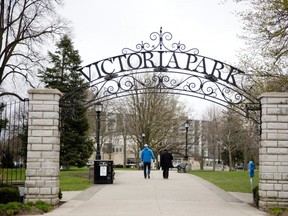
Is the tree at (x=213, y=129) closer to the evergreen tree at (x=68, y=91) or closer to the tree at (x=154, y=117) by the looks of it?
the tree at (x=154, y=117)

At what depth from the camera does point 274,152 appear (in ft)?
40.1

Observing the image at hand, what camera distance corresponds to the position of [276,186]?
39.8ft

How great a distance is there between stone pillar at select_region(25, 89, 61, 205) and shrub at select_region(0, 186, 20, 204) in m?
0.31

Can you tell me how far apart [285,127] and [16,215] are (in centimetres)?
795

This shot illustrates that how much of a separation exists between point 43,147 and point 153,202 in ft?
12.2

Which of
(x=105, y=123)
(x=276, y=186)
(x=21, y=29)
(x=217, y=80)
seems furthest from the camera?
(x=105, y=123)

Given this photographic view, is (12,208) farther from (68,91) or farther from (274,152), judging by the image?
(68,91)

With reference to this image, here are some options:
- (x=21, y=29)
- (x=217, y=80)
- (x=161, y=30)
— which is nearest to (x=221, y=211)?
(x=217, y=80)

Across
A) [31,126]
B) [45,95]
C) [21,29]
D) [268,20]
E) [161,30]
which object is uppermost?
[21,29]

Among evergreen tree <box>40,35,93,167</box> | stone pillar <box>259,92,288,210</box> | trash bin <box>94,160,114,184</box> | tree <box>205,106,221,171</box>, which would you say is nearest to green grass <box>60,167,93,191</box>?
trash bin <box>94,160,114,184</box>

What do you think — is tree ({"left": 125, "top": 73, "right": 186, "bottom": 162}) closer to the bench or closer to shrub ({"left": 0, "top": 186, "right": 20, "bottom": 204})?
the bench

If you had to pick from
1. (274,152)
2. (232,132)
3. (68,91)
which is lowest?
(274,152)

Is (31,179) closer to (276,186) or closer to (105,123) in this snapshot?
(276,186)

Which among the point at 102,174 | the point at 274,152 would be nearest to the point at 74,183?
the point at 102,174
